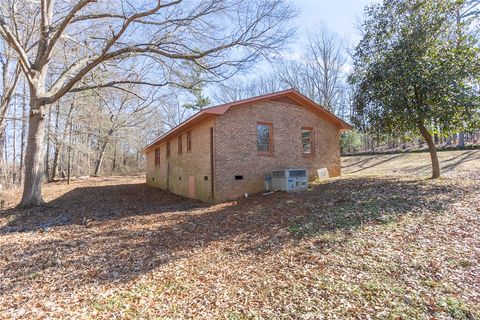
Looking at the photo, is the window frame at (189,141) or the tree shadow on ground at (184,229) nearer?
the tree shadow on ground at (184,229)

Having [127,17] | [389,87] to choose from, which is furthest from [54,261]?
[389,87]

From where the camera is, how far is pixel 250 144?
10508 millimetres

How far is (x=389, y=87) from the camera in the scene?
351 inches

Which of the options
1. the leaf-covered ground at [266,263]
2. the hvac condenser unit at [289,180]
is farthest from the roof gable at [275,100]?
the leaf-covered ground at [266,263]

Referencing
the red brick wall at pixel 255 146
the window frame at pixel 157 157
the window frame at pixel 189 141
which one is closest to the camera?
the red brick wall at pixel 255 146

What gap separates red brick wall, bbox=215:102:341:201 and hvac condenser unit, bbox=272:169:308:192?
2.08 feet

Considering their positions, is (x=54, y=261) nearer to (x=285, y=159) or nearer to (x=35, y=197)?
(x=35, y=197)

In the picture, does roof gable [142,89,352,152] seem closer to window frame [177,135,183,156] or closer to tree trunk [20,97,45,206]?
window frame [177,135,183,156]

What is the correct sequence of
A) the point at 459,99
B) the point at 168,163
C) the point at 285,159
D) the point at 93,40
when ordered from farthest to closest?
the point at 168,163 → the point at 285,159 → the point at 93,40 → the point at 459,99

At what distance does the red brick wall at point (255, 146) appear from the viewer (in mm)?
9859

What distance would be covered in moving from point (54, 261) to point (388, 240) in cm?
573

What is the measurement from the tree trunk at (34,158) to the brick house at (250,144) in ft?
16.5

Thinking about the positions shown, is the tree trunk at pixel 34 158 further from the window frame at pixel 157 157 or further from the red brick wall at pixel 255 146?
the window frame at pixel 157 157

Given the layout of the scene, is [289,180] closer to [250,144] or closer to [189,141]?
[250,144]
